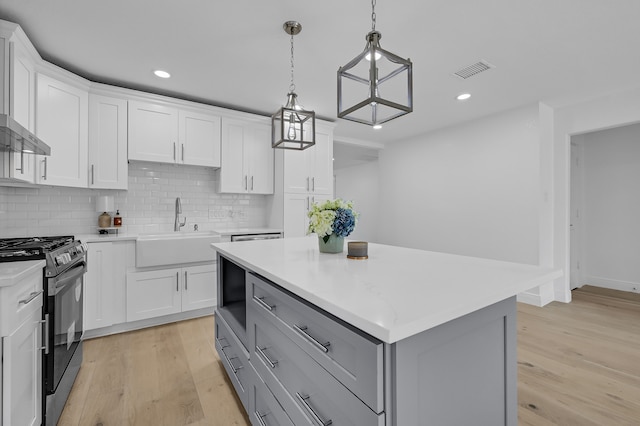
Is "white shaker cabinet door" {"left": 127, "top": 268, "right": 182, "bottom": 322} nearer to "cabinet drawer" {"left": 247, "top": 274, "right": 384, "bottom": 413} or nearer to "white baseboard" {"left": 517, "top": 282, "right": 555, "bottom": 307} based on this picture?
Answer: "cabinet drawer" {"left": 247, "top": 274, "right": 384, "bottom": 413}

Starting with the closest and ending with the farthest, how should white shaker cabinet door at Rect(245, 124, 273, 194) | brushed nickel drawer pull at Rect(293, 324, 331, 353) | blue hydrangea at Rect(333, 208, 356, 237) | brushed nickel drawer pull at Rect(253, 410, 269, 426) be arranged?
1. brushed nickel drawer pull at Rect(293, 324, 331, 353)
2. brushed nickel drawer pull at Rect(253, 410, 269, 426)
3. blue hydrangea at Rect(333, 208, 356, 237)
4. white shaker cabinet door at Rect(245, 124, 273, 194)

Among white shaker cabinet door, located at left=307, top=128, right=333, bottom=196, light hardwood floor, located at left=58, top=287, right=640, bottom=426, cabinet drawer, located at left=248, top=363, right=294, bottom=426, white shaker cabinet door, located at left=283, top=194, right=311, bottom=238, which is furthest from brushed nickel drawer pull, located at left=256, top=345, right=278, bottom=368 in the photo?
white shaker cabinet door, located at left=307, top=128, right=333, bottom=196

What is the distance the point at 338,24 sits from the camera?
83.7 inches

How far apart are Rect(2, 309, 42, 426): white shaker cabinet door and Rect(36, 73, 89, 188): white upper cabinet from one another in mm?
1703

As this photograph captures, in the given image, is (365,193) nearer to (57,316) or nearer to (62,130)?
(62,130)

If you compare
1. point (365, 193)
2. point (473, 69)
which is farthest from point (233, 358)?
point (365, 193)

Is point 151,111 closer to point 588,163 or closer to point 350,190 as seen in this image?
point 350,190

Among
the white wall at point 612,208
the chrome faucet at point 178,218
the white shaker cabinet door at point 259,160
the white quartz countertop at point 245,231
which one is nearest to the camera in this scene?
the white quartz countertop at point 245,231

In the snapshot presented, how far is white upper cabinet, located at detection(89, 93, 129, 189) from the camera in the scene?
2.94m

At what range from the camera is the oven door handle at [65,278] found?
161 centimetres

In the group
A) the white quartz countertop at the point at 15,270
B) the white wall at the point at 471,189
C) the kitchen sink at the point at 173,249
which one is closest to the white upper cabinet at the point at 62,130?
the kitchen sink at the point at 173,249

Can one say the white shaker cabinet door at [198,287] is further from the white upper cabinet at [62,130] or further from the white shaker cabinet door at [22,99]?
the white shaker cabinet door at [22,99]

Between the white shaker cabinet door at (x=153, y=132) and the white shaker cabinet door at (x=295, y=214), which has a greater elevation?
the white shaker cabinet door at (x=153, y=132)

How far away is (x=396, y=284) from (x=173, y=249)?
2.68 meters
